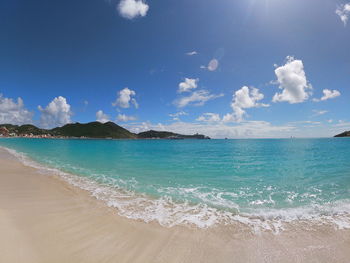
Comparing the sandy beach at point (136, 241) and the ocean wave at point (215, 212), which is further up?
the sandy beach at point (136, 241)

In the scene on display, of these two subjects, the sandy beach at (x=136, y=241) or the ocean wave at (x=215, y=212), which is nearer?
the sandy beach at (x=136, y=241)

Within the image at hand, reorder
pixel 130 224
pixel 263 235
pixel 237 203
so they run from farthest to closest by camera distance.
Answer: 1. pixel 237 203
2. pixel 130 224
3. pixel 263 235

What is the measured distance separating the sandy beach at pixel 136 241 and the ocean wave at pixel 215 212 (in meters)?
0.54

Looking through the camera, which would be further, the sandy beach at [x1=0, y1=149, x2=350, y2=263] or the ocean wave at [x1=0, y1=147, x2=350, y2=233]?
the ocean wave at [x1=0, y1=147, x2=350, y2=233]

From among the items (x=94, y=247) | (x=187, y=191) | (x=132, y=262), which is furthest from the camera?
(x=187, y=191)

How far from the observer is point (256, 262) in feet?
14.3

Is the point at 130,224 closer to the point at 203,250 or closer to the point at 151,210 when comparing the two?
Answer: the point at 151,210

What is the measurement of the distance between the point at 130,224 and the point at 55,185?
844 cm

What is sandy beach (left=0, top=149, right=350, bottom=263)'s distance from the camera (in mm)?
4441

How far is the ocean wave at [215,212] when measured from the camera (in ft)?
21.6

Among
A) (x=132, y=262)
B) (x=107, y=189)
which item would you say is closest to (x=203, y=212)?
(x=132, y=262)

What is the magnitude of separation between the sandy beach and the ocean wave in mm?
543

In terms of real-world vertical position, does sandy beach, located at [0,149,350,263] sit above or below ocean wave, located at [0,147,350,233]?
above

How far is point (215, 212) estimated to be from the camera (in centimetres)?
774
